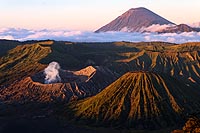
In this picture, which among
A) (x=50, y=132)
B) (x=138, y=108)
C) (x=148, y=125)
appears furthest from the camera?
(x=138, y=108)

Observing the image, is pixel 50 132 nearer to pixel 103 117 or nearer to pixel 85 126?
pixel 85 126

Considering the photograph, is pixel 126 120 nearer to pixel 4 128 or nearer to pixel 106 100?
pixel 106 100

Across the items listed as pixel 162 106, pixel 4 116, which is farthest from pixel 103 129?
pixel 4 116

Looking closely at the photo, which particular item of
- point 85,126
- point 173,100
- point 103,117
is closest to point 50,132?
point 85,126

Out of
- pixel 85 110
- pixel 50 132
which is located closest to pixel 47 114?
pixel 85 110

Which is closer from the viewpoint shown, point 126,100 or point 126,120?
point 126,120

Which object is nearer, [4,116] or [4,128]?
[4,128]

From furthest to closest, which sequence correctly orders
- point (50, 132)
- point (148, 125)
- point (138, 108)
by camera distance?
point (138, 108) < point (148, 125) < point (50, 132)
